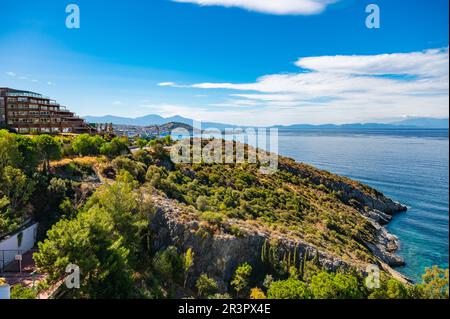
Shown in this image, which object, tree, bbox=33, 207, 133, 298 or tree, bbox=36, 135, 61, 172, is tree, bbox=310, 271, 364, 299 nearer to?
tree, bbox=33, 207, 133, 298

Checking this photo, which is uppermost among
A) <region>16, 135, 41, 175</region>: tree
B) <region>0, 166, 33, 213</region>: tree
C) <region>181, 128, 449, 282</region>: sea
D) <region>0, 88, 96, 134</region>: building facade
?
<region>0, 88, 96, 134</region>: building facade

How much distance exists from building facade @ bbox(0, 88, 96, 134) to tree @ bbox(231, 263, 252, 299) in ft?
146

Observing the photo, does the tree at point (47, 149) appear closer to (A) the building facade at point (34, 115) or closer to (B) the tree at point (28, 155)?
(B) the tree at point (28, 155)

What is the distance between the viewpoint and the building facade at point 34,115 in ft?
173

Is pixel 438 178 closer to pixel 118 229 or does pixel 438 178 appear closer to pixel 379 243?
pixel 379 243

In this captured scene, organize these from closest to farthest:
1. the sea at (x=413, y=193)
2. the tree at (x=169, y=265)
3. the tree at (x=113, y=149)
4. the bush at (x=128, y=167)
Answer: the tree at (x=169, y=265)
the bush at (x=128, y=167)
the tree at (x=113, y=149)
the sea at (x=413, y=193)

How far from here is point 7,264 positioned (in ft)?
62.7

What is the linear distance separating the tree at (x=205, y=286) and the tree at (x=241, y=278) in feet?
4.68

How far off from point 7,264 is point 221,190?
25.2 m

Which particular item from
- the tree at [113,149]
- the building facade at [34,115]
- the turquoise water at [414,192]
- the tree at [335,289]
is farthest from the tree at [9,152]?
the turquoise water at [414,192]

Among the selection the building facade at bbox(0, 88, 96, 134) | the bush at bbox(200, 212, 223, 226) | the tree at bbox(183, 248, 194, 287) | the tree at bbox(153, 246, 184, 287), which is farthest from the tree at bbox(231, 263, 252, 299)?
the building facade at bbox(0, 88, 96, 134)

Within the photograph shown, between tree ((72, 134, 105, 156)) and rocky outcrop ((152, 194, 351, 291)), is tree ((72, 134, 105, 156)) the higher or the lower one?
the higher one

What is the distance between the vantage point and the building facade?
52719mm

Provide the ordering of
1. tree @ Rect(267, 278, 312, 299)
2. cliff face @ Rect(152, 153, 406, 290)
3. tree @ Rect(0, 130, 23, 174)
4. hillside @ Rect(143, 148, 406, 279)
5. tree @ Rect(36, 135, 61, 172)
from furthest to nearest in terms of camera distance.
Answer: tree @ Rect(36, 135, 61, 172) < tree @ Rect(0, 130, 23, 174) < hillside @ Rect(143, 148, 406, 279) < cliff face @ Rect(152, 153, 406, 290) < tree @ Rect(267, 278, 312, 299)
